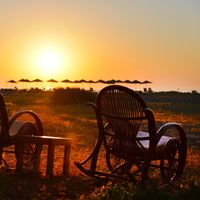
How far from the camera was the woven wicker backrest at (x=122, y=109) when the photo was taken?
6344mm

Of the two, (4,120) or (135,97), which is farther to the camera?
(4,120)

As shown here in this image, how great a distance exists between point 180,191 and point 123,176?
134cm

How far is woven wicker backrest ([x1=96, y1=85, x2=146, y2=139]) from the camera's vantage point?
6344 mm

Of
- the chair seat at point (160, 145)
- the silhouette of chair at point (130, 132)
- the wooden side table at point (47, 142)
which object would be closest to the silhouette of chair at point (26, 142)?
the wooden side table at point (47, 142)

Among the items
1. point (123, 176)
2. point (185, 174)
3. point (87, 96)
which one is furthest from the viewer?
point (87, 96)

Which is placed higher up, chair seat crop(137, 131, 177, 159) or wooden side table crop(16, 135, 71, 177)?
chair seat crop(137, 131, 177, 159)

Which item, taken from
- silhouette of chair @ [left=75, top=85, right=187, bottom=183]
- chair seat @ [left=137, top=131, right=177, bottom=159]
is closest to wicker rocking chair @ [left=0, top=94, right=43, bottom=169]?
silhouette of chair @ [left=75, top=85, right=187, bottom=183]

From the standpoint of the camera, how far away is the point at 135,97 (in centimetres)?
630

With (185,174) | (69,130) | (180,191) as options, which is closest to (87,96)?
(69,130)

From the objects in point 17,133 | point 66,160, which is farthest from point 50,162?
point 17,133

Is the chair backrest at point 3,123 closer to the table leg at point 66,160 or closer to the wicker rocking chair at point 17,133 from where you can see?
the wicker rocking chair at point 17,133

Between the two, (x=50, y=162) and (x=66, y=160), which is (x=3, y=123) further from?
(x=66, y=160)

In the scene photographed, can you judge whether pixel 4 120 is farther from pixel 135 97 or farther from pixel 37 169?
pixel 135 97

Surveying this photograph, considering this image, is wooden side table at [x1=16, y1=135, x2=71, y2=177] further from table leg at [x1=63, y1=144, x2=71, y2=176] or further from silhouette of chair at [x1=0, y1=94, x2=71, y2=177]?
table leg at [x1=63, y1=144, x2=71, y2=176]
